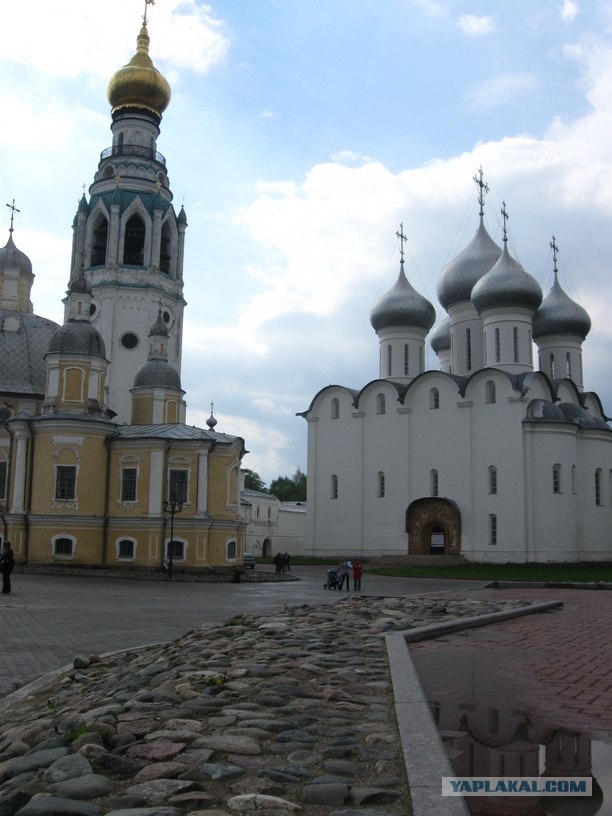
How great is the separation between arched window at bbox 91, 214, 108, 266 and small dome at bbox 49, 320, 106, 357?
13783 millimetres

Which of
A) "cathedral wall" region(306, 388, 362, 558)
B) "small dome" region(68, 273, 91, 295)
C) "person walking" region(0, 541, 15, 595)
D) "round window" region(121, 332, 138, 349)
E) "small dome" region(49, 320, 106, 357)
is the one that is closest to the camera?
"person walking" region(0, 541, 15, 595)

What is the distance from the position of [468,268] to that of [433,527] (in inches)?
594

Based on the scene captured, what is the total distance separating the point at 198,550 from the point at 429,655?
23887 mm

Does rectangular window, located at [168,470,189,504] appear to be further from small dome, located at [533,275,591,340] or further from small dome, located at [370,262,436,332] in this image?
small dome, located at [533,275,591,340]

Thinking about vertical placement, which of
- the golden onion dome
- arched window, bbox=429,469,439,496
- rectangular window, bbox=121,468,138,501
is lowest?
rectangular window, bbox=121,468,138,501

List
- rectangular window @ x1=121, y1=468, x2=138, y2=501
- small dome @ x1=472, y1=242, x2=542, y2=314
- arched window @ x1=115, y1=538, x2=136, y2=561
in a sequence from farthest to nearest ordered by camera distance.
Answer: small dome @ x1=472, y1=242, x2=542, y2=314 < rectangular window @ x1=121, y1=468, x2=138, y2=501 < arched window @ x1=115, y1=538, x2=136, y2=561

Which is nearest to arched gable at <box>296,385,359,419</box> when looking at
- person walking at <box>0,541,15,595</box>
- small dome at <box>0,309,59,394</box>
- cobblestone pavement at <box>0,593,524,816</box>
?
small dome at <box>0,309,59,394</box>

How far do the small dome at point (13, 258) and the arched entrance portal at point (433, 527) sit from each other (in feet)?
82.0

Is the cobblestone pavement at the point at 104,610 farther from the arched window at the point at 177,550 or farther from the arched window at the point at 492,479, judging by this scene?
the arched window at the point at 492,479

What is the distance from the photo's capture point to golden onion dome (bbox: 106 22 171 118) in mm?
48938

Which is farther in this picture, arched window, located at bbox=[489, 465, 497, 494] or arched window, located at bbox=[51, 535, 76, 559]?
arched window, located at bbox=[489, 465, 497, 494]

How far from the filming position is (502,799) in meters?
4.05

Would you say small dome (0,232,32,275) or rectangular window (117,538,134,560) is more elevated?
small dome (0,232,32,275)

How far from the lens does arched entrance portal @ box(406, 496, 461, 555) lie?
4000cm
